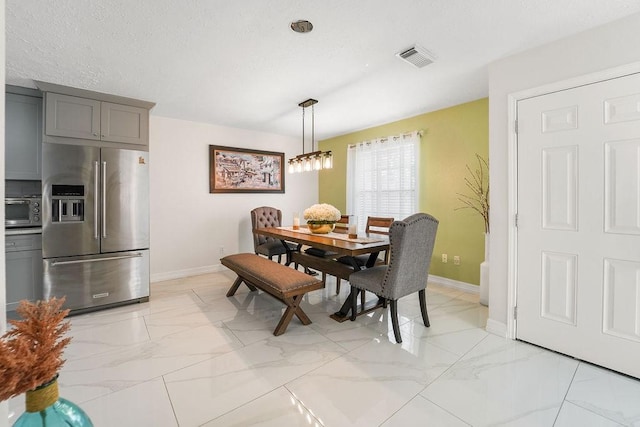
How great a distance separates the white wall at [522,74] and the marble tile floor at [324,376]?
63cm

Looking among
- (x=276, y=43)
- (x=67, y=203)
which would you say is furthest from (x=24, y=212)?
(x=276, y=43)

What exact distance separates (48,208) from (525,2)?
4.36 metres

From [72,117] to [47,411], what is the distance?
11.1ft

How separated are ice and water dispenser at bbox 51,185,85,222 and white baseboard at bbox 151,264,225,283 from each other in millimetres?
1399

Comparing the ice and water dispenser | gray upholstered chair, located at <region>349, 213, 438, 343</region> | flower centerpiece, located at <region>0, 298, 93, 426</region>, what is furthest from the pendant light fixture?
flower centerpiece, located at <region>0, 298, 93, 426</region>

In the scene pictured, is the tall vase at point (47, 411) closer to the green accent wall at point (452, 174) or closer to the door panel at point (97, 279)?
the door panel at point (97, 279)

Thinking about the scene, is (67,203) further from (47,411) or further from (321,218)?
(47,411)

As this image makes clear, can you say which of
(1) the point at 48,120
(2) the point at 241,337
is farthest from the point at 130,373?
(1) the point at 48,120

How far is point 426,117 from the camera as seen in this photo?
4.04 metres


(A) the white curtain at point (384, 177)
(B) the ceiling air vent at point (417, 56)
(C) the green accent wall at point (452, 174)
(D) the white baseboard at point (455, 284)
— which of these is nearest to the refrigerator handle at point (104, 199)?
(B) the ceiling air vent at point (417, 56)

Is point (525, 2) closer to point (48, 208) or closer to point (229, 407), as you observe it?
point (229, 407)

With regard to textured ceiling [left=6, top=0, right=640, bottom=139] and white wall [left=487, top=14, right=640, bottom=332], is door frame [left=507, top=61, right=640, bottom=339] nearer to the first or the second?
white wall [left=487, top=14, right=640, bottom=332]

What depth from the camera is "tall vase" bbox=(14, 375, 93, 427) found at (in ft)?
2.24

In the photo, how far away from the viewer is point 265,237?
4426mm
